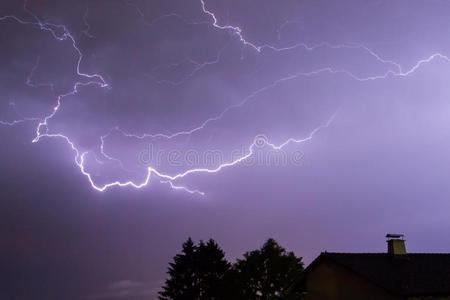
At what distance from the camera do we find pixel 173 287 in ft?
83.3

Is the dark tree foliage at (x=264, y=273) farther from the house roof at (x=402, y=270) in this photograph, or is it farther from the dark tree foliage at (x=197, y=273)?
the house roof at (x=402, y=270)

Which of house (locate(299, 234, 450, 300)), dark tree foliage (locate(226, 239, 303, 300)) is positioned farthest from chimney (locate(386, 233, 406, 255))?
dark tree foliage (locate(226, 239, 303, 300))

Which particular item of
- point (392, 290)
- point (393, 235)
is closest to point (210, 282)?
point (393, 235)

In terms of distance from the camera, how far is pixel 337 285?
15.0m

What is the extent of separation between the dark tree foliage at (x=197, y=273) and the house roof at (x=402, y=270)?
34.7 ft

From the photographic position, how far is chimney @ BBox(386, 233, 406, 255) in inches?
627

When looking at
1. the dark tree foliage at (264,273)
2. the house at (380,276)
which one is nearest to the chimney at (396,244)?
the house at (380,276)

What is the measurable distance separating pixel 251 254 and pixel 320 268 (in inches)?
488

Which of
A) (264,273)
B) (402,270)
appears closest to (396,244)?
(402,270)

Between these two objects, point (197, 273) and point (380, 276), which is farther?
point (197, 273)

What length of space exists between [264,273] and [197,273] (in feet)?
15.1

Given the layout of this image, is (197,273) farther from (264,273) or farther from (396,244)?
(396,244)

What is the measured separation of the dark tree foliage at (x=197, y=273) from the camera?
25094 mm

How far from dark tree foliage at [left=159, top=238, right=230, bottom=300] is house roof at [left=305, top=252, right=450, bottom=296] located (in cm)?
1057
